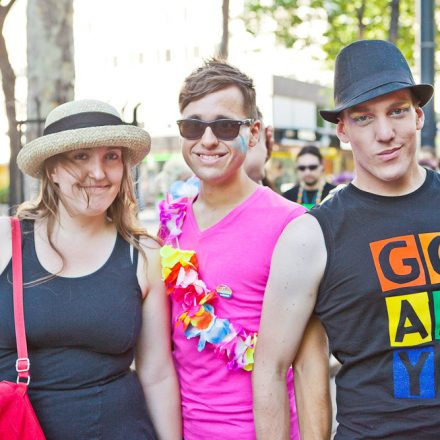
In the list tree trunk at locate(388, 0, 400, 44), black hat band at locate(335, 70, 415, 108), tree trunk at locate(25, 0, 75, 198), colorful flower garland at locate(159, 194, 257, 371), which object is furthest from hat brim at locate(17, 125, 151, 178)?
tree trunk at locate(388, 0, 400, 44)

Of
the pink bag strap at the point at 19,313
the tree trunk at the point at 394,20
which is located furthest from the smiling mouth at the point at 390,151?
the tree trunk at the point at 394,20

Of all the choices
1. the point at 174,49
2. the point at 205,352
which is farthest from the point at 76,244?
the point at 174,49

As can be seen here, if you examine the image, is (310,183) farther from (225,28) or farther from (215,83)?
(225,28)

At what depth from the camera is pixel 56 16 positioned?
6.30m

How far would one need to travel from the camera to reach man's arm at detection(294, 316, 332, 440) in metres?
2.42

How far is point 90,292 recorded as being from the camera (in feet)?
8.26

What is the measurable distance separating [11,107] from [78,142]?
187 inches

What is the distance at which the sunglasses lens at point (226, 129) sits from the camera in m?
2.73

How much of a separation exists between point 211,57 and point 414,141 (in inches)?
44.4

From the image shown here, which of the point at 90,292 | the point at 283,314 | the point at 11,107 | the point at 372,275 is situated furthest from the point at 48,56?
the point at 372,275

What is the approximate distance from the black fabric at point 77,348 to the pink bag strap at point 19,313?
3cm

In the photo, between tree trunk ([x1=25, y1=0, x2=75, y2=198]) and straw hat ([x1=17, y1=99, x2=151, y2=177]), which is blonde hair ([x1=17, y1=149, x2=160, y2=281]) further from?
tree trunk ([x1=25, y1=0, x2=75, y2=198])

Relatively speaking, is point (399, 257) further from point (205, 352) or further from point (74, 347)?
point (74, 347)

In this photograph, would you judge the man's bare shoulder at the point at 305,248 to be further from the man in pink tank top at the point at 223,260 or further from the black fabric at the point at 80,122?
the black fabric at the point at 80,122
